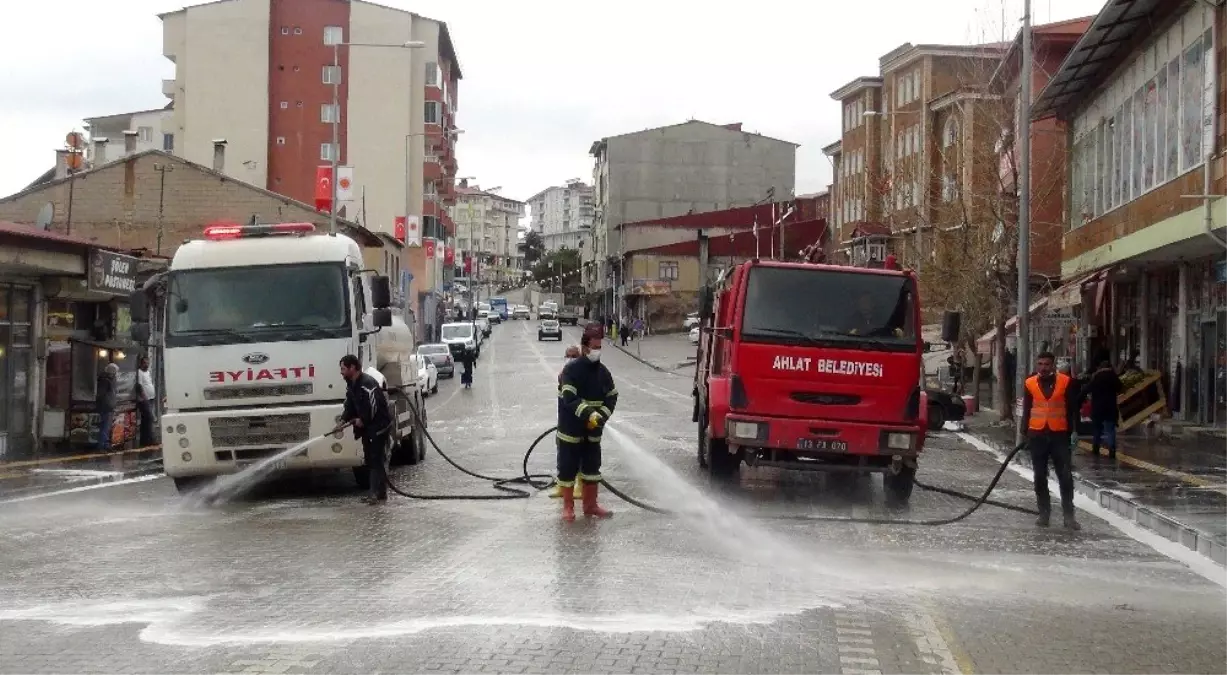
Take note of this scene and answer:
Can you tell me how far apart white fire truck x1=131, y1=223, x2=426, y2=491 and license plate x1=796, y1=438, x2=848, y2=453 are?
497cm

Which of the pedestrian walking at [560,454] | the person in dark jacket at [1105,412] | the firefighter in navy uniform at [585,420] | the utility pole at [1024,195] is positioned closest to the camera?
the firefighter in navy uniform at [585,420]

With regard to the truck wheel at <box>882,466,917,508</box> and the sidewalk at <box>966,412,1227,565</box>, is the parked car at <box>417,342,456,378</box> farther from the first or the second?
the truck wheel at <box>882,466,917,508</box>

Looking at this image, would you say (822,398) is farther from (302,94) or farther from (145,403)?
(302,94)

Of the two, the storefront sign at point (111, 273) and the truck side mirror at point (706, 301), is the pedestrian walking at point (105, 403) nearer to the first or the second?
the storefront sign at point (111, 273)

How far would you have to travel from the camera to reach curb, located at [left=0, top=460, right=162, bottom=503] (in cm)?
1744

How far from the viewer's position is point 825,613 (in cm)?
912

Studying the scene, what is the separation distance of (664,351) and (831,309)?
215 ft

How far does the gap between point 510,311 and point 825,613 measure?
14247 cm

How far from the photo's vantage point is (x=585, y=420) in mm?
13883

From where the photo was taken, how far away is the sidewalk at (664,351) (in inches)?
A: 2692

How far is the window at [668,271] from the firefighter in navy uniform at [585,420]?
299ft

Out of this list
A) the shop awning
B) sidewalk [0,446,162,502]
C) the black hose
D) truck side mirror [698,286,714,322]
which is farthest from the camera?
the shop awning

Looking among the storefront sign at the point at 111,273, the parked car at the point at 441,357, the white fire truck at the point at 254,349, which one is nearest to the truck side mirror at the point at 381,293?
the white fire truck at the point at 254,349

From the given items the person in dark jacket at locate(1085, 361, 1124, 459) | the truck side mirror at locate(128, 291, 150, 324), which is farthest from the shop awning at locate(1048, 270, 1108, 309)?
the truck side mirror at locate(128, 291, 150, 324)
